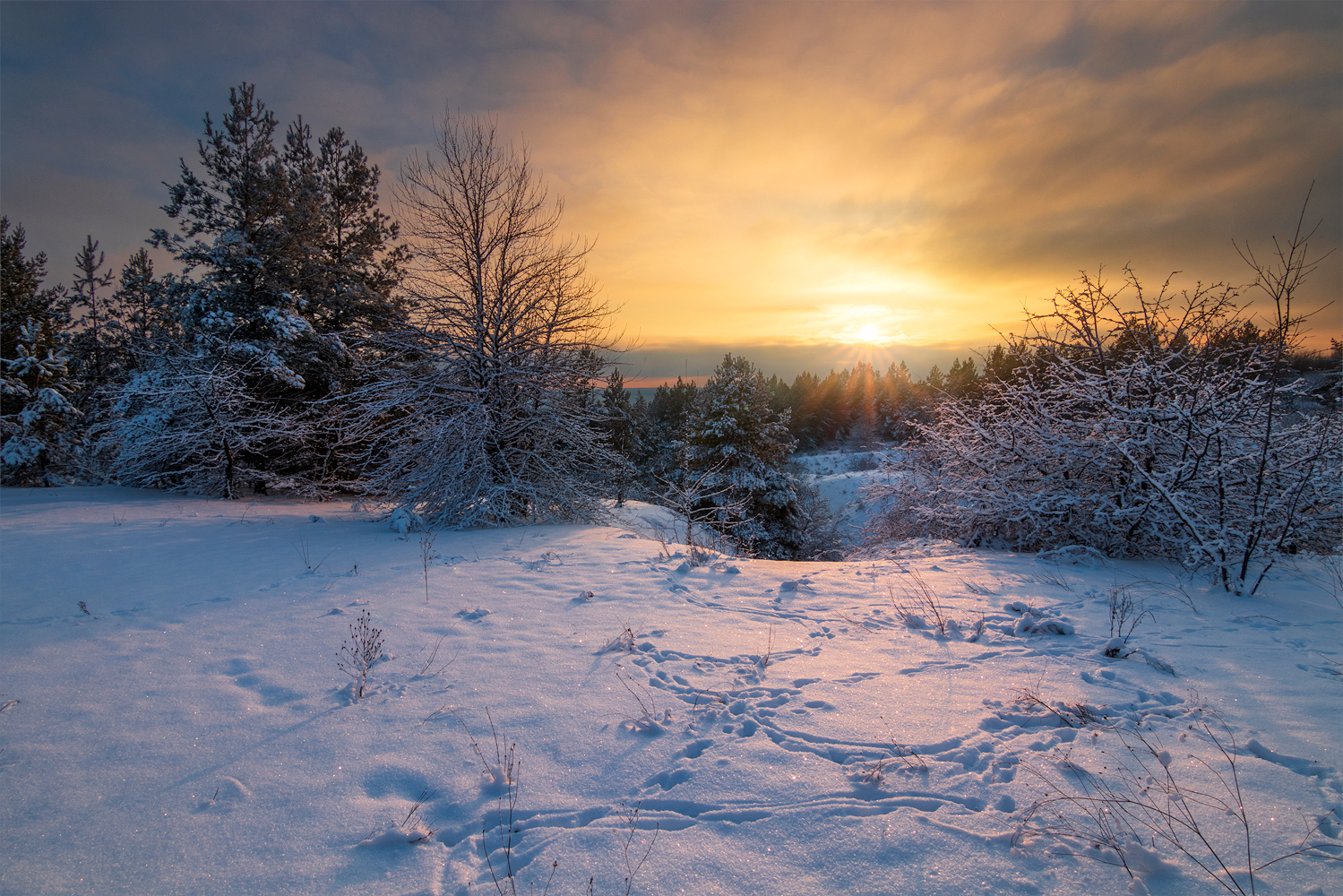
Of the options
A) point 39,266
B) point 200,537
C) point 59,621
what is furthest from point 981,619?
point 39,266

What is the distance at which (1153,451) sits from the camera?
672 cm

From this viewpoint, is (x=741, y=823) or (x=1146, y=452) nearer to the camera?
(x=741, y=823)

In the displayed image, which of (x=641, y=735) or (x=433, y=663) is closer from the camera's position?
(x=641, y=735)

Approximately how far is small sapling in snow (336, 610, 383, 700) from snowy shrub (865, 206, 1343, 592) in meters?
7.77

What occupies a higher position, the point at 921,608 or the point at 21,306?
the point at 21,306

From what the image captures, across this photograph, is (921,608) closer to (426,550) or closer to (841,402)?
(426,550)

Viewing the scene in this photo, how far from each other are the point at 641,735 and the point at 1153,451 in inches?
300

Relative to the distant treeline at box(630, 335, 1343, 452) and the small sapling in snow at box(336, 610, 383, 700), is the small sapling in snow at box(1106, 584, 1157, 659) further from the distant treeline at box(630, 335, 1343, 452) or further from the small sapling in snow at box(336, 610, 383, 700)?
the distant treeline at box(630, 335, 1343, 452)

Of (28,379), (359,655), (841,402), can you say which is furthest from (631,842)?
(841,402)

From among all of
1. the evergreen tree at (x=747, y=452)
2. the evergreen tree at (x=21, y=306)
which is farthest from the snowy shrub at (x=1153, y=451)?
the evergreen tree at (x=21, y=306)

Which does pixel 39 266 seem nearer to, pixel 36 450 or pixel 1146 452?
pixel 36 450

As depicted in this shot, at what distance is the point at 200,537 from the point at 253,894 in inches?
288

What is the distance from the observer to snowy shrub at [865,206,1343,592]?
19.3 ft

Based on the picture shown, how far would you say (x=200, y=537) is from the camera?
23.6 feet
